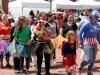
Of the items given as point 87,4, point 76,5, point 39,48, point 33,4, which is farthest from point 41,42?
point 87,4

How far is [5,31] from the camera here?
10.3 metres

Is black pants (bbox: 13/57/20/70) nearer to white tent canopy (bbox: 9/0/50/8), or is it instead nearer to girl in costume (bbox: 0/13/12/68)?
girl in costume (bbox: 0/13/12/68)

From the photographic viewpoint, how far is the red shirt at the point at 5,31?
33.5ft

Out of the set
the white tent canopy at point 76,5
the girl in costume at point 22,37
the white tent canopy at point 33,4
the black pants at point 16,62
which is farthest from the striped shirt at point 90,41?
the white tent canopy at point 76,5

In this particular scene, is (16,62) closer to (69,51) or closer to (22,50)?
(22,50)

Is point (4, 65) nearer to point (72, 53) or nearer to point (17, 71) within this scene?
point (17, 71)

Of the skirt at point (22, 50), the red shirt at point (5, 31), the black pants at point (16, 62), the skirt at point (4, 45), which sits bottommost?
the black pants at point (16, 62)

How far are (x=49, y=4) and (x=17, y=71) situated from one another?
16.2 meters

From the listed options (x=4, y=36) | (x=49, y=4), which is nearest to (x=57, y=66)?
(x=4, y=36)

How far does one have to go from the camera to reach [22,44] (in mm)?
8727

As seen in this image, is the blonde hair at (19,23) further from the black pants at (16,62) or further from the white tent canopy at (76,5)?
the white tent canopy at (76,5)

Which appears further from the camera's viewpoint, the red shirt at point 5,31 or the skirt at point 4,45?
the skirt at point 4,45

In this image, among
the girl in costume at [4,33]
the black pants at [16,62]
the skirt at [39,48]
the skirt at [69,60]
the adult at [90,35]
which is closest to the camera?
the adult at [90,35]

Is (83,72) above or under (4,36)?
under
